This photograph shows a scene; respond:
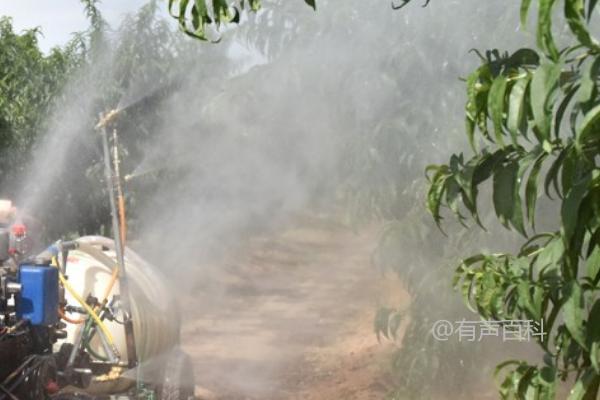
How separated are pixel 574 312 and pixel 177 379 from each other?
15.2 feet

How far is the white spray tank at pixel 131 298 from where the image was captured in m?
5.78

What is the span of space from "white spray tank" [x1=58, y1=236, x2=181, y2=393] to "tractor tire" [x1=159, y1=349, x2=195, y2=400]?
0.09 m

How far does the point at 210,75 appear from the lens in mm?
8812

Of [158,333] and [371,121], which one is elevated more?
[371,121]

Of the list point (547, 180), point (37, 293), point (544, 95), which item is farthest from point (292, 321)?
point (544, 95)

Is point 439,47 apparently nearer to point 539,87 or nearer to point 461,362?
point 461,362

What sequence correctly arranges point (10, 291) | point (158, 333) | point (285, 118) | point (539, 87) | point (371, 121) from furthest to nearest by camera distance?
1. point (285, 118)
2. point (371, 121)
3. point (158, 333)
4. point (10, 291)
5. point (539, 87)

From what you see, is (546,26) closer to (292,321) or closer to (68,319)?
(68,319)

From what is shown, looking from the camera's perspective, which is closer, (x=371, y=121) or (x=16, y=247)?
(x=16, y=247)

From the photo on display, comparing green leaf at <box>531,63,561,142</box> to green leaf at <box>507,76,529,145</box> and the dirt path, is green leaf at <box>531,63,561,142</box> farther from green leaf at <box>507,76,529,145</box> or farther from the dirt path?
the dirt path

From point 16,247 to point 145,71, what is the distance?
4.50 metres

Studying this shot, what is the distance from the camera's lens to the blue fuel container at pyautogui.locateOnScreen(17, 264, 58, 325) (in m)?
4.71

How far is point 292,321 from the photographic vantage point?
37.7ft

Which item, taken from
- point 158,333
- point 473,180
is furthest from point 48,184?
point 473,180
